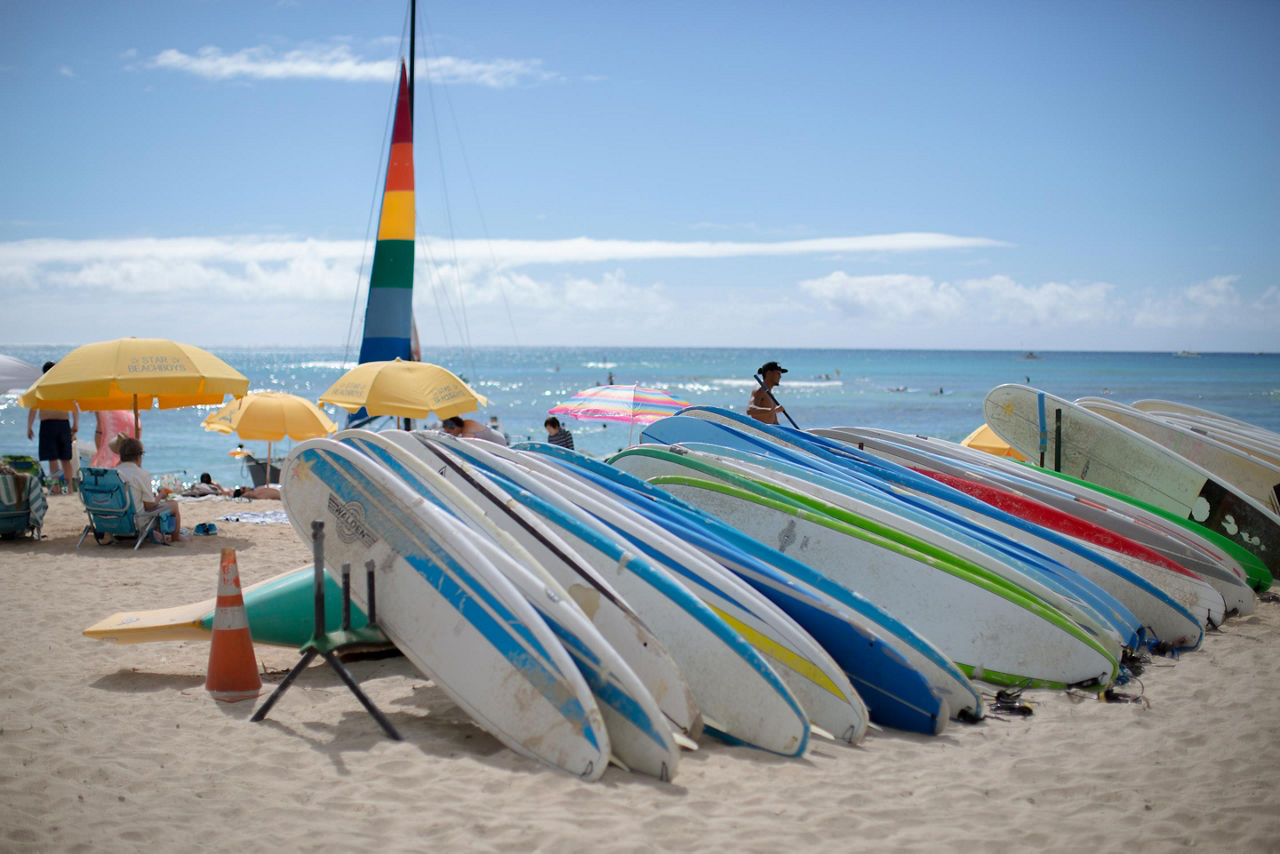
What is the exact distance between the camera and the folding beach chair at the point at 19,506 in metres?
7.64

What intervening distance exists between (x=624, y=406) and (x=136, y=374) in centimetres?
595

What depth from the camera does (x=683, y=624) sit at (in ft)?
12.3

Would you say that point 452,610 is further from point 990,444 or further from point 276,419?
point 990,444

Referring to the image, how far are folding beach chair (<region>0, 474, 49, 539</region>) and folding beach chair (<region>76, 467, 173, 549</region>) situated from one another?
54 centimetres

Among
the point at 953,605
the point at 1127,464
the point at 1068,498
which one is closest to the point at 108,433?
the point at 953,605

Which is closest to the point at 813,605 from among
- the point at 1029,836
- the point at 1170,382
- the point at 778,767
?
the point at 778,767

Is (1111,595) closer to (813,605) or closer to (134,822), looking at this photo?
(813,605)

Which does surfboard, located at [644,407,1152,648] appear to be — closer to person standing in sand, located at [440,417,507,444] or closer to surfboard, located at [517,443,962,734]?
surfboard, located at [517,443,962,734]

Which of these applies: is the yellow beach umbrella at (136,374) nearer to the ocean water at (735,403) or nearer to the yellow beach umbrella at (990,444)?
the ocean water at (735,403)

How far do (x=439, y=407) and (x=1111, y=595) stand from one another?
594cm

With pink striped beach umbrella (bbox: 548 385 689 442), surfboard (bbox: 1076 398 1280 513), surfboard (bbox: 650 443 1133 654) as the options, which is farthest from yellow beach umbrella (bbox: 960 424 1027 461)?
surfboard (bbox: 650 443 1133 654)

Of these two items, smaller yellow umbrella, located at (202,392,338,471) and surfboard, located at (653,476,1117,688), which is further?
smaller yellow umbrella, located at (202,392,338,471)

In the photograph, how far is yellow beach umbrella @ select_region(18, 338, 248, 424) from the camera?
7469mm

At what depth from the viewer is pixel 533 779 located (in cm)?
315
